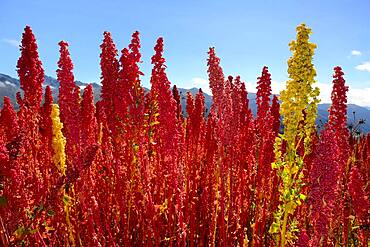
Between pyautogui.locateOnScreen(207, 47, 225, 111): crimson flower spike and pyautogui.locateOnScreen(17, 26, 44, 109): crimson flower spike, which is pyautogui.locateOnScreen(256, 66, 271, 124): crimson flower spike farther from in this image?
pyautogui.locateOnScreen(17, 26, 44, 109): crimson flower spike

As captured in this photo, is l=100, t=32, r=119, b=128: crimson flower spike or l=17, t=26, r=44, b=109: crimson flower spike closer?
l=100, t=32, r=119, b=128: crimson flower spike

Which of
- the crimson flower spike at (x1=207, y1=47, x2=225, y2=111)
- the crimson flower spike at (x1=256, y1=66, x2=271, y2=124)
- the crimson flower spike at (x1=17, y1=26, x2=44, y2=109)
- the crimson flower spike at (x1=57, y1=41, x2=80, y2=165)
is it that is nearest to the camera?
the crimson flower spike at (x1=57, y1=41, x2=80, y2=165)

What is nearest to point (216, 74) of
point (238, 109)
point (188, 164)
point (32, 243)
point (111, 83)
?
point (238, 109)

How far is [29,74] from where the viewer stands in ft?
11.0

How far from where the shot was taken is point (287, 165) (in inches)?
120

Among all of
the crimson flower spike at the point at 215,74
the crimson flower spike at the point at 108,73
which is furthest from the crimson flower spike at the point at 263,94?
the crimson flower spike at the point at 108,73

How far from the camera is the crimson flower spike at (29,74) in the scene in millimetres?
3342

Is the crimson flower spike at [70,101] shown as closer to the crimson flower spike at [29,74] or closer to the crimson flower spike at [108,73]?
the crimson flower spike at [108,73]

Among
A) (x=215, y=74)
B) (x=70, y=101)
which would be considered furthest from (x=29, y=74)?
(x=215, y=74)

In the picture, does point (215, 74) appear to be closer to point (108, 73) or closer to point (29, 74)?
point (108, 73)

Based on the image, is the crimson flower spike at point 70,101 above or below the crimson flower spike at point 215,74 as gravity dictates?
below

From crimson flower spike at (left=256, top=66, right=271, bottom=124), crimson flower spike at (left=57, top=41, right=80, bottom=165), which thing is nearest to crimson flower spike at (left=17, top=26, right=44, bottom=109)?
crimson flower spike at (left=57, top=41, right=80, bottom=165)

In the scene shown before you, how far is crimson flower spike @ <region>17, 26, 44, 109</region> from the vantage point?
334 cm

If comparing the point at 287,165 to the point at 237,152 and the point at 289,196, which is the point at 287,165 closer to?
the point at 289,196
